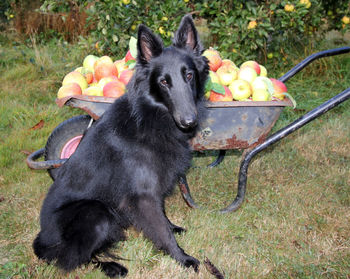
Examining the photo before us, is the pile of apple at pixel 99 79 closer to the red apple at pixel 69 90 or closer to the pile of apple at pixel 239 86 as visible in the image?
the red apple at pixel 69 90

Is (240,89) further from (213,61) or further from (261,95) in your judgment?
(213,61)

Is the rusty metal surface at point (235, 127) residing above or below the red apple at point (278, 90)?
below

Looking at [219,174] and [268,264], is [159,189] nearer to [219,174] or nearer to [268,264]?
[268,264]

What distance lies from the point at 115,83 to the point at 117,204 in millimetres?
944

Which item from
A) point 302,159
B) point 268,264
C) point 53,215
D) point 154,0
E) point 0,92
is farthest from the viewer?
point 0,92

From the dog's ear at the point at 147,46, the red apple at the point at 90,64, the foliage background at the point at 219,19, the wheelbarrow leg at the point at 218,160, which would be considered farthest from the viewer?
the foliage background at the point at 219,19

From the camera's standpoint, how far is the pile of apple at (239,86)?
2596 mm

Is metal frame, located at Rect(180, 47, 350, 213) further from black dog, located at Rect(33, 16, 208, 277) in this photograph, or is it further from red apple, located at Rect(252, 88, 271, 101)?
black dog, located at Rect(33, 16, 208, 277)

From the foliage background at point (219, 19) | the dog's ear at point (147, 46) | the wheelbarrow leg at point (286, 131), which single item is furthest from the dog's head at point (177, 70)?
the foliage background at point (219, 19)

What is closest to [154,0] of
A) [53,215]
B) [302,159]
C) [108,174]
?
[302,159]

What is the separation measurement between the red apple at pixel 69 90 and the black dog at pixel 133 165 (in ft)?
1.55

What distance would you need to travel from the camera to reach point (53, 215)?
220cm

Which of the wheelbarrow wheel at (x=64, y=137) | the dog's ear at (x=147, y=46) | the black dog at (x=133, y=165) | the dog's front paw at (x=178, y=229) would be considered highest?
the dog's ear at (x=147, y=46)

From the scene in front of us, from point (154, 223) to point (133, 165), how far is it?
42 cm
